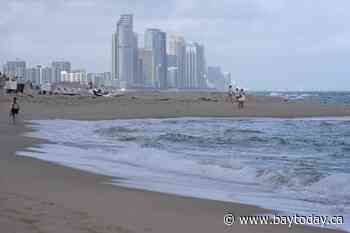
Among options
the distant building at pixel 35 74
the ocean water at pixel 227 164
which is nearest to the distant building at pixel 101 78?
the distant building at pixel 35 74

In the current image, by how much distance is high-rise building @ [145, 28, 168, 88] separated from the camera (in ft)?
629

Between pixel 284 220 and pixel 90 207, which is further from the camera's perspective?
pixel 90 207

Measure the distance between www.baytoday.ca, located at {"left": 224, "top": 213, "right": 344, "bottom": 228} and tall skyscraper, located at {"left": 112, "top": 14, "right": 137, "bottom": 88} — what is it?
575 ft

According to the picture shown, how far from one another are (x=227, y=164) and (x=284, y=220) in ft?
20.0

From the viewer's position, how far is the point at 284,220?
710cm

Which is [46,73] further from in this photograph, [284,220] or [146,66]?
[284,220]

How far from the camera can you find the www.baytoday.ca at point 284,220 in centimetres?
694

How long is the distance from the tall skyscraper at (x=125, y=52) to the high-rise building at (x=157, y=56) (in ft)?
20.8

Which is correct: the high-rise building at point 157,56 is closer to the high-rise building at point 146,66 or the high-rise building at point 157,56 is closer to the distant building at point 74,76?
the high-rise building at point 146,66

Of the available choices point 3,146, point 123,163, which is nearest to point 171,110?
point 3,146

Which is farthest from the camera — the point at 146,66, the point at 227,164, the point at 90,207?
the point at 146,66

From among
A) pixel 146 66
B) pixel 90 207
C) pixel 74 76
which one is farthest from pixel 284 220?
pixel 146 66

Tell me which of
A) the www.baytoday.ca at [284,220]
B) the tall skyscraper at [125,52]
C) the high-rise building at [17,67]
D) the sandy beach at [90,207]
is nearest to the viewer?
the sandy beach at [90,207]

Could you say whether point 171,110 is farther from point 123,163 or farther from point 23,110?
point 123,163
